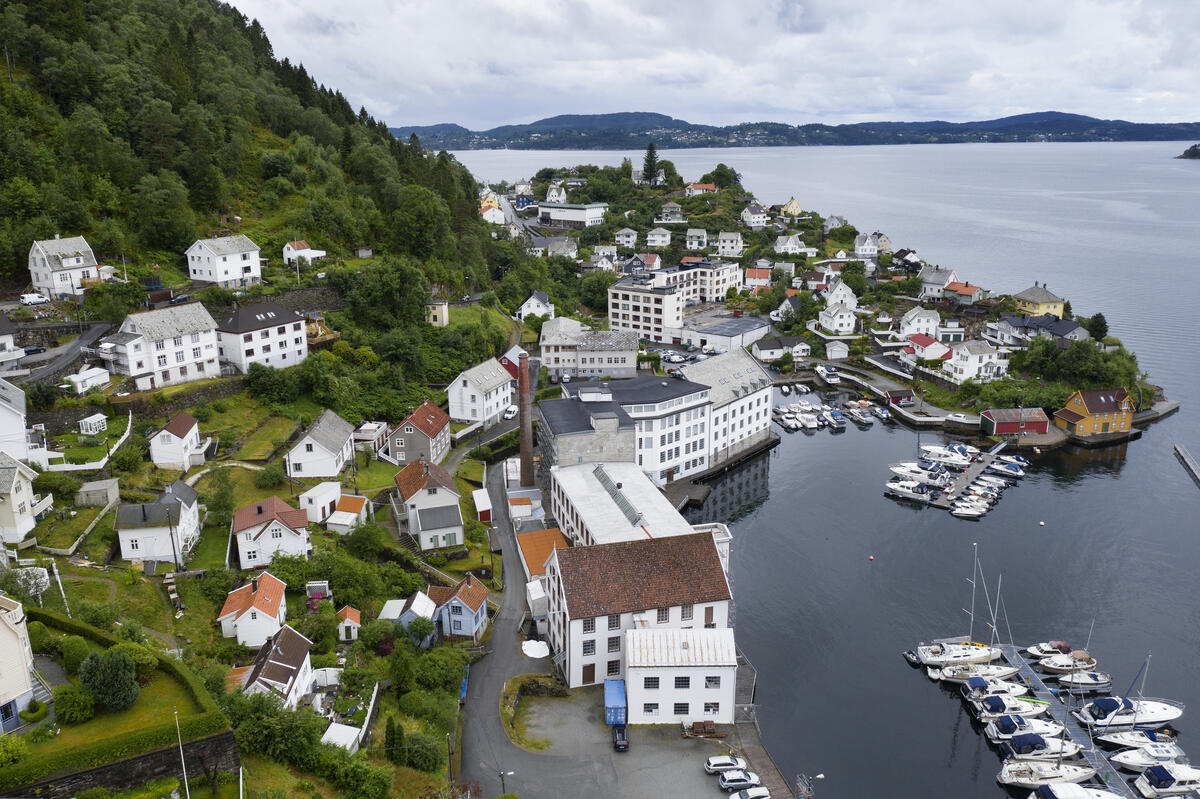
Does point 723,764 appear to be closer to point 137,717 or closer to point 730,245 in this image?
point 137,717

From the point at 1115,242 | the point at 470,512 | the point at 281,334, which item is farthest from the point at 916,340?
the point at 1115,242

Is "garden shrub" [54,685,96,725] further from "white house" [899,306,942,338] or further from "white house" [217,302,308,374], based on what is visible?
"white house" [899,306,942,338]

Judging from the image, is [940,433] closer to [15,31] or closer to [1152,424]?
[1152,424]

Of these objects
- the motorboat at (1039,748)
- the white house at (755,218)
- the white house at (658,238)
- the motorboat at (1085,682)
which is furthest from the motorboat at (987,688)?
the white house at (755,218)

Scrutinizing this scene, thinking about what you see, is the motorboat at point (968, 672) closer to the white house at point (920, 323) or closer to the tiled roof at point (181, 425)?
the tiled roof at point (181, 425)

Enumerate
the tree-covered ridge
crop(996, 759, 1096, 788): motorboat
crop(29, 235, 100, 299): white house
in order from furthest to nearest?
the tree-covered ridge
crop(29, 235, 100, 299): white house
crop(996, 759, 1096, 788): motorboat

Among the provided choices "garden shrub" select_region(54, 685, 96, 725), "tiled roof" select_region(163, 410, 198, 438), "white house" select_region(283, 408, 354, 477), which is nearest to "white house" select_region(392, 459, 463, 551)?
"white house" select_region(283, 408, 354, 477)
